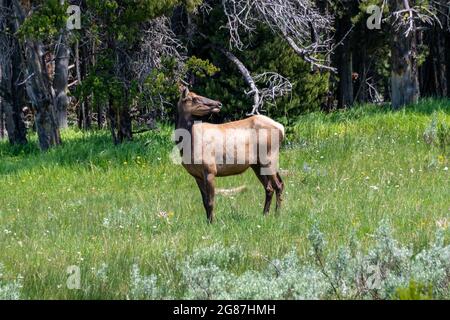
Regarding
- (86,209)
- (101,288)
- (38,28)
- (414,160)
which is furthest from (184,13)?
(101,288)

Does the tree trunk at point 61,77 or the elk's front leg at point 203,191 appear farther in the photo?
the tree trunk at point 61,77

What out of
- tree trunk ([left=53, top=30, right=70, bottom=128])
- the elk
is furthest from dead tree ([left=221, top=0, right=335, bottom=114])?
tree trunk ([left=53, top=30, right=70, bottom=128])

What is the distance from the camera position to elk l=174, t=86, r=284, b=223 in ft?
35.7

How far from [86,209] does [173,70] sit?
20.5 feet

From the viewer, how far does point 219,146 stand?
1102 centimetres

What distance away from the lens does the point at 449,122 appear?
18.5 meters

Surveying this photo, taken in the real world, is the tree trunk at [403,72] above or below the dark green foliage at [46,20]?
below

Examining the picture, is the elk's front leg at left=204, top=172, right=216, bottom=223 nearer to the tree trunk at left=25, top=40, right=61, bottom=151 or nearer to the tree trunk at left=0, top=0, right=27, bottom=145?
the tree trunk at left=25, top=40, right=61, bottom=151

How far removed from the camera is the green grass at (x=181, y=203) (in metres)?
9.12

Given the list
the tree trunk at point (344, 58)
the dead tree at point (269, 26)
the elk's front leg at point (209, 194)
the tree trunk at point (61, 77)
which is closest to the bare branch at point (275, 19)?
the dead tree at point (269, 26)

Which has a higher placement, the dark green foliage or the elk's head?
the dark green foliage

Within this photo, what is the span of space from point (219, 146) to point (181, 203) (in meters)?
1.72

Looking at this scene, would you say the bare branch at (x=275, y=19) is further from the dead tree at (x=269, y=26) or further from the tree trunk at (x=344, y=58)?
the tree trunk at (x=344, y=58)

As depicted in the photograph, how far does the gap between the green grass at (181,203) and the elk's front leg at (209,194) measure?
162 millimetres
